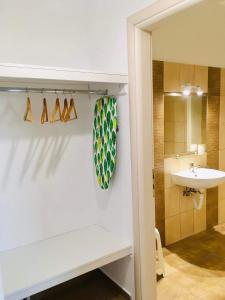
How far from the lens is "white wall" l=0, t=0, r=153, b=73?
1.64 m

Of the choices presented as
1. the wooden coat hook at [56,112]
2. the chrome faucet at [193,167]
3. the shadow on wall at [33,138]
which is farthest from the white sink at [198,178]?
the wooden coat hook at [56,112]

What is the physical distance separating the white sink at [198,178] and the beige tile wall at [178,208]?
81 mm

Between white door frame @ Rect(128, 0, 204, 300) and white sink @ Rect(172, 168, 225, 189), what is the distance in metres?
1.19

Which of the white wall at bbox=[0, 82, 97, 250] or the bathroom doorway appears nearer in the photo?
the bathroom doorway

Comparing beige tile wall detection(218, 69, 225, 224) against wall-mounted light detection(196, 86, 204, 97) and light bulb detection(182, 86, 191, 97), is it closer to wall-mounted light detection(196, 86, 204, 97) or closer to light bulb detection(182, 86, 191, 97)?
wall-mounted light detection(196, 86, 204, 97)

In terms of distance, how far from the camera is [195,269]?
250 cm

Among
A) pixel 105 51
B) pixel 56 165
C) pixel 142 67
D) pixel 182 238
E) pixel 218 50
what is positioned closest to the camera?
pixel 142 67

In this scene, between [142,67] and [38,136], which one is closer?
[142,67]

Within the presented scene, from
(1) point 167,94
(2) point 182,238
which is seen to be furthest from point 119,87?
(2) point 182,238

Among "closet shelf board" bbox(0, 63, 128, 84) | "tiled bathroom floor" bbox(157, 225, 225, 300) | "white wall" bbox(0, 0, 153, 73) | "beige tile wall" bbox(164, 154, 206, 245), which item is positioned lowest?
"tiled bathroom floor" bbox(157, 225, 225, 300)

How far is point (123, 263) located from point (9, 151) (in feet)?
3.59

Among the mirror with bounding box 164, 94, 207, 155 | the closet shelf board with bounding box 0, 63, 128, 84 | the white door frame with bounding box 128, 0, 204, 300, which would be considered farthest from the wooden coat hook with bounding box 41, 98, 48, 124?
the mirror with bounding box 164, 94, 207, 155

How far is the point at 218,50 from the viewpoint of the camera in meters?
2.66

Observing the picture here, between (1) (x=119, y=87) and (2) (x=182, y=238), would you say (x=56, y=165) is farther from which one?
(2) (x=182, y=238)
